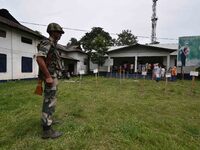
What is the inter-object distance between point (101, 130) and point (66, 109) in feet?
5.96

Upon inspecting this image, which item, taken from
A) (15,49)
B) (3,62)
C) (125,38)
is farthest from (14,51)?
(125,38)

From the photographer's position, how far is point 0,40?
13.5 m

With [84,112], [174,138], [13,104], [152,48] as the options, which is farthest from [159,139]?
[152,48]

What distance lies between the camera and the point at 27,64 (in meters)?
16.8

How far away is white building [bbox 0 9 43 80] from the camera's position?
13.8 m

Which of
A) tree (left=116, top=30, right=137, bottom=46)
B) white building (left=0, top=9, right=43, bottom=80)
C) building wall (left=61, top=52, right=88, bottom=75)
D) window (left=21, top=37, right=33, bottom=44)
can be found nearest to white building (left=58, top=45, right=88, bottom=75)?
building wall (left=61, top=52, right=88, bottom=75)

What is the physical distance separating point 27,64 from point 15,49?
206 cm

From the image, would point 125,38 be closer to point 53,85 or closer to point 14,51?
point 14,51

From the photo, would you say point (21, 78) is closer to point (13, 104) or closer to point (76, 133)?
point (13, 104)

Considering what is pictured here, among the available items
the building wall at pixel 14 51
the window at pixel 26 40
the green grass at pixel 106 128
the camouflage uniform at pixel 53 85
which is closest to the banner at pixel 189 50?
the green grass at pixel 106 128

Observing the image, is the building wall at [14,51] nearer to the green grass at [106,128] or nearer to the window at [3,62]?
the window at [3,62]

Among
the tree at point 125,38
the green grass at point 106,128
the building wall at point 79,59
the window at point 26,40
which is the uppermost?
the tree at point 125,38

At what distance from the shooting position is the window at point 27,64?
16.3m

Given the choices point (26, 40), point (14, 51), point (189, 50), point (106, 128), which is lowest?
point (106, 128)
